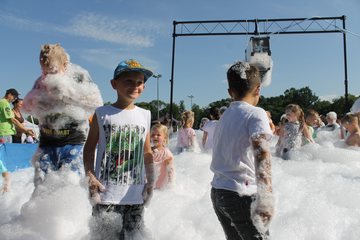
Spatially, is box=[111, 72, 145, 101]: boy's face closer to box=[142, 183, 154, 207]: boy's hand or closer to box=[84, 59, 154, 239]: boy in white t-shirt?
box=[84, 59, 154, 239]: boy in white t-shirt

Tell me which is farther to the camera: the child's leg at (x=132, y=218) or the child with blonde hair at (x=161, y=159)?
the child with blonde hair at (x=161, y=159)

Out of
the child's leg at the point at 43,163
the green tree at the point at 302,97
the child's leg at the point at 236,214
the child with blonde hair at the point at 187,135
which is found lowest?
the child's leg at the point at 236,214

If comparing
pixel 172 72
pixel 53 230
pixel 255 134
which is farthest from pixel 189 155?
pixel 172 72

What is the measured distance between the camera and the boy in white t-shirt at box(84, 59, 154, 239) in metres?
2.53

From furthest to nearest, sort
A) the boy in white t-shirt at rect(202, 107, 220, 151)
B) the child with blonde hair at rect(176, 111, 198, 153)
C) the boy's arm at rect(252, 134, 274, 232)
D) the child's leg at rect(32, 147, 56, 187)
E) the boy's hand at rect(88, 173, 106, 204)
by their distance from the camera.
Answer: the child with blonde hair at rect(176, 111, 198, 153), the boy in white t-shirt at rect(202, 107, 220, 151), the child's leg at rect(32, 147, 56, 187), the boy's hand at rect(88, 173, 106, 204), the boy's arm at rect(252, 134, 274, 232)

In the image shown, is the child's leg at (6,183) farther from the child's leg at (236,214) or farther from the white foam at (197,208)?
the child's leg at (236,214)

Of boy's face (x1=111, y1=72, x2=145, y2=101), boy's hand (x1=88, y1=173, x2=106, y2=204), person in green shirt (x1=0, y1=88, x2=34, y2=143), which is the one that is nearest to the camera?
boy's hand (x1=88, y1=173, x2=106, y2=204)

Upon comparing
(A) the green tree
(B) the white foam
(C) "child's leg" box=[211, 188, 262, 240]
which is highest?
(A) the green tree

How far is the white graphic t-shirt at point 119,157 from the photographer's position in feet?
8.33

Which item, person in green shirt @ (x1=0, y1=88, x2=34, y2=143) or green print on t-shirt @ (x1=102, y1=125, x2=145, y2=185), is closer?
green print on t-shirt @ (x1=102, y1=125, x2=145, y2=185)

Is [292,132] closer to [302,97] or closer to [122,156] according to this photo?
[122,156]

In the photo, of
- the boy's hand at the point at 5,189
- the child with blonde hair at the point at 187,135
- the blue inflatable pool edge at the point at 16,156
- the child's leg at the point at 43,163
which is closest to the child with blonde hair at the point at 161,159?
the child's leg at the point at 43,163

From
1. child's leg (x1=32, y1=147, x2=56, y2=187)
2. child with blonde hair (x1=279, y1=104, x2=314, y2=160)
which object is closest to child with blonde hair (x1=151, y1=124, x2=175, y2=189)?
child's leg (x1=32, y1=147, x2=56, y2=187)

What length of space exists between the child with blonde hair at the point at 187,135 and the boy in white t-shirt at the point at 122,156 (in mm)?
6026
